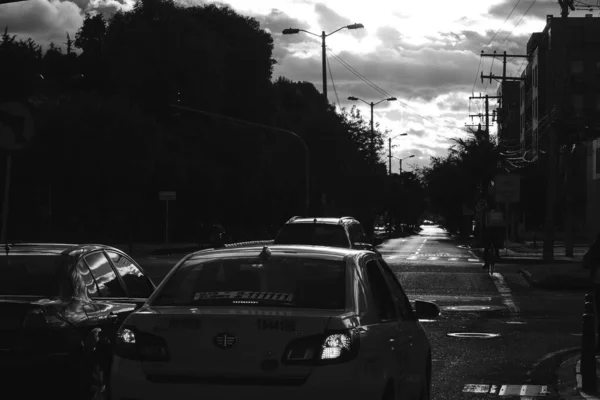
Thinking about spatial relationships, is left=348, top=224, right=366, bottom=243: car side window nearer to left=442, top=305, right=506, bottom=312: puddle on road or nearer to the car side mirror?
left=442, top=305, right=506, bottom=312: puddle on road

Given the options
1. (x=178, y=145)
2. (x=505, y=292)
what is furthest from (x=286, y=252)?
(x=178, y=145)

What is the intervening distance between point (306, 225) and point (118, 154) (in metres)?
39.2

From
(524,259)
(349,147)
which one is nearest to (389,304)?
(524,259)

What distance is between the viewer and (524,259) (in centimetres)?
4062

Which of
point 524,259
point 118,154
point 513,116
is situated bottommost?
point 524,259

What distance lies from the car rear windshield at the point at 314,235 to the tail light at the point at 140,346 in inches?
609

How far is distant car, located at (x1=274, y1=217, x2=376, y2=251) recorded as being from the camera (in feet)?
72.1

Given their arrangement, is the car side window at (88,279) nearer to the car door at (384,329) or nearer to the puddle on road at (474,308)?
the car door at (384,329)

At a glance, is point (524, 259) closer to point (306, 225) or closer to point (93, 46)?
point (306, 225)

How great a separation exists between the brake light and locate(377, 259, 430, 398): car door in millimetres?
2559

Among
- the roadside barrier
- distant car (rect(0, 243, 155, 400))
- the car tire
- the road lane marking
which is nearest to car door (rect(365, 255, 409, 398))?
distant car (rect(0, 243, 155, 400))

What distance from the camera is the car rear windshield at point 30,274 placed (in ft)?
28.2

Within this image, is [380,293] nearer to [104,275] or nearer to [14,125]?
[104,275]

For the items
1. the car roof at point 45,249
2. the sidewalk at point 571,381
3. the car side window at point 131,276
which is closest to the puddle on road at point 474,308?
the sidewalk at point 571,381
